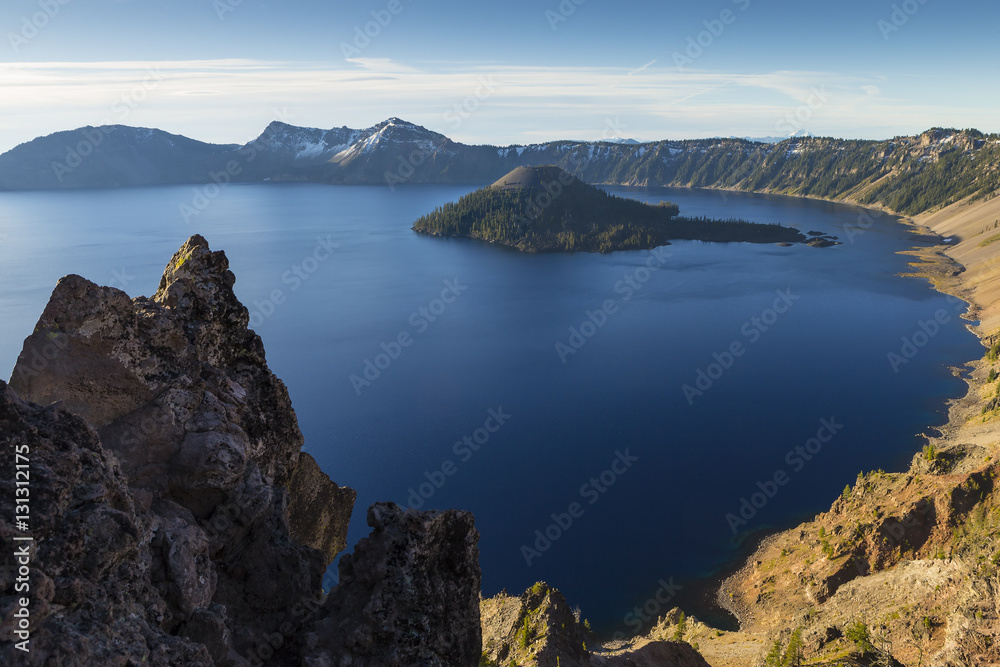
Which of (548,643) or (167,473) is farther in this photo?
(548,643)

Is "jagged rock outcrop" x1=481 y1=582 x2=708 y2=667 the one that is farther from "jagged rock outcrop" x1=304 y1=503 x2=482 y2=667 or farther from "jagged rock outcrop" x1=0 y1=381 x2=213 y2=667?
"jagged rock outcrop" x1=0 y1=381 x2=213 y2=667

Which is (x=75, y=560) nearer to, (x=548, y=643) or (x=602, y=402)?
(x=548, y=643)

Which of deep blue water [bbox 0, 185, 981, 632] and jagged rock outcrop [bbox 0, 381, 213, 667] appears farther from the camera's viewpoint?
deep blue water [bbox 0, 185, 981, 632]

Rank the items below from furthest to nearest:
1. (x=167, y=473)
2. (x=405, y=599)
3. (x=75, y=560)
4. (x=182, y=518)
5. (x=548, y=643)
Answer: (x=548, y=643), (x=405, y=599), (x=167, y=473), (x=182, y=518), (x=75, y=560)

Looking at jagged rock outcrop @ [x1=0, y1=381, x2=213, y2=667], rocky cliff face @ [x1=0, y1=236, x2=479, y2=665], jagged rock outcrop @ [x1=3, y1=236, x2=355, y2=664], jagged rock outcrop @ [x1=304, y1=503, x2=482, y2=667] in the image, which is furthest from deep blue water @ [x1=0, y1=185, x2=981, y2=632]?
jagged rock outcrop @ [x1=0, y1=381, x2=213, y2=667]

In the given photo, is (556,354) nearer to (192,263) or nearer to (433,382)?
(433,382)

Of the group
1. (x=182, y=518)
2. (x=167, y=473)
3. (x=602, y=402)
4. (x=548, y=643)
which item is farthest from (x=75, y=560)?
(x=602, y=402)
